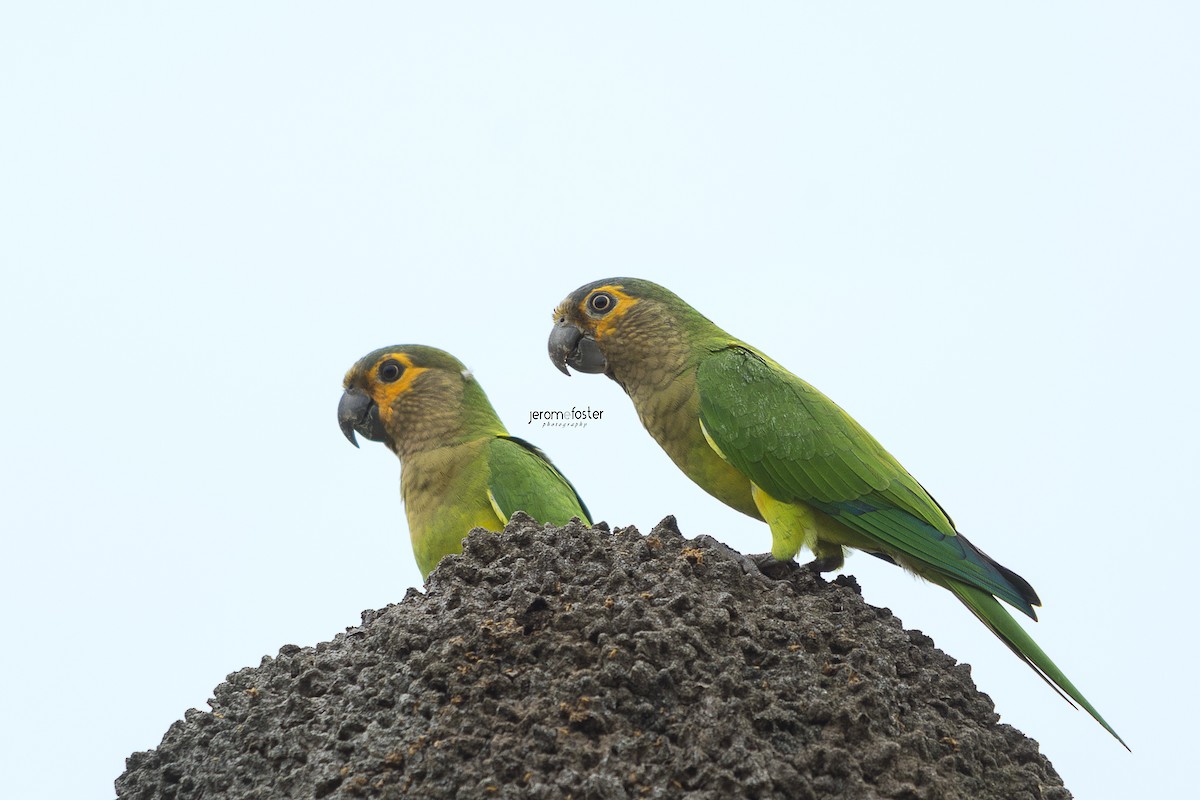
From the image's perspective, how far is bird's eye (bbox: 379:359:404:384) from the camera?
17.8ft

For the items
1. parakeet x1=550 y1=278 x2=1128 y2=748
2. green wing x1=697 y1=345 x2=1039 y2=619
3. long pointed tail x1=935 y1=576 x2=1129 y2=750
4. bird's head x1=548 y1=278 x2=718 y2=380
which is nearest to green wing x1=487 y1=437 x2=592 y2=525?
bird's head x1=548 y1=278 x2=718 y2=380

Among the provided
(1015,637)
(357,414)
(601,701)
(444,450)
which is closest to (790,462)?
(1015,637)

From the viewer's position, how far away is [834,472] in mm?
4227

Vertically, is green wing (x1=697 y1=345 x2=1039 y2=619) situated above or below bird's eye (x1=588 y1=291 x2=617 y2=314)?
below

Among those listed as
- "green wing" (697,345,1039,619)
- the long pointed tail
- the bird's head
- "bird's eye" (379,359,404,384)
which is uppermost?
"bird's eye" (379,359,404,384)

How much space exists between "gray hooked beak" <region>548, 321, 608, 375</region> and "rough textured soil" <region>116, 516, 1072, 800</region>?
4.92 feet

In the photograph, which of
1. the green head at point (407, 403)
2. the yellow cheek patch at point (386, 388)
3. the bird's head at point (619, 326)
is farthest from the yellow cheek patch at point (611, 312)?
the yellow cheek patch at point (386, 388)

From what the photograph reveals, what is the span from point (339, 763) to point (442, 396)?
2679 millimetres

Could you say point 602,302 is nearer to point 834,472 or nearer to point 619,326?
point 619,326

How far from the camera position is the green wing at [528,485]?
4902mm

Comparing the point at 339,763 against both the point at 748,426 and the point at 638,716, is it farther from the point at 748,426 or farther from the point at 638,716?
the point at 748,426

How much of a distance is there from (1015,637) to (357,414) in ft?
10.4

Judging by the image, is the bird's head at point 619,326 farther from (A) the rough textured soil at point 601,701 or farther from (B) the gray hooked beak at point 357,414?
(A) the rough textured soil at point 601,701

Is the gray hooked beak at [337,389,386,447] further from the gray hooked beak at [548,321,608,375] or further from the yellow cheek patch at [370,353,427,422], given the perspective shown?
the gray hooked beak at [548,321,608,375]
